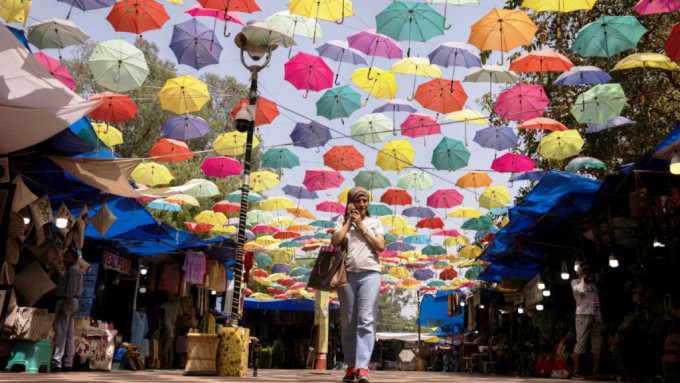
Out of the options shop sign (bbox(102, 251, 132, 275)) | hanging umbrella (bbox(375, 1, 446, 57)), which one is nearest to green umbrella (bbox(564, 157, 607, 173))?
hanging umbrella (bbox(375, 1, 446, 57))

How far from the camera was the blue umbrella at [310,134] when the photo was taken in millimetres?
13977

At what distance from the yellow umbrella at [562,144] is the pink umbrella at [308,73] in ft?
14.9

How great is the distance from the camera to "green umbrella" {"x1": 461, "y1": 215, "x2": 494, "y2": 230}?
18547mm

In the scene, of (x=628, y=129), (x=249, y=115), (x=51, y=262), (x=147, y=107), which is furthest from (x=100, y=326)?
(x=147, y=107)

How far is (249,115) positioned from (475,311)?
47.9ft

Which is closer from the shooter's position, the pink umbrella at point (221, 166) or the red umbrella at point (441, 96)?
the red umbrella at point (441, 96)

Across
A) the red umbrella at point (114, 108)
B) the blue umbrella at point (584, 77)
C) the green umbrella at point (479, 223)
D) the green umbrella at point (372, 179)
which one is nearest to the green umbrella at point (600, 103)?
the blue umbrella at point (584, 77)

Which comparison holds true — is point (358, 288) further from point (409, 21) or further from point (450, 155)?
point (450, 155)

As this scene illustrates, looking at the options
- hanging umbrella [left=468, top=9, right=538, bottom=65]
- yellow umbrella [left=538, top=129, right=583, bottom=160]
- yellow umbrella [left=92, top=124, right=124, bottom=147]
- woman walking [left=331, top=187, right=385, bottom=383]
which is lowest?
woman walking [left=331, top=187, right=385, bottom=383]

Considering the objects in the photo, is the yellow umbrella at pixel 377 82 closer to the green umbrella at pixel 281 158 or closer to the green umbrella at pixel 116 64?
the green umbrella at pixel 281 158

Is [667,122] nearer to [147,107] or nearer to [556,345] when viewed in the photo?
[556,345]

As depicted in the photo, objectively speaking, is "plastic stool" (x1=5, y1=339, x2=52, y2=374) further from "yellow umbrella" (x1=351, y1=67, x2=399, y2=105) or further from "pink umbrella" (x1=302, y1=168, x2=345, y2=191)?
"pink umbrella" (x1=302, y1=168, x2=345, y2=191)

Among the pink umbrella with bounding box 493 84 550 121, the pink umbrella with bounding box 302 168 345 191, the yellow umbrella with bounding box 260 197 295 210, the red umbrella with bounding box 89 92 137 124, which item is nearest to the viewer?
the pink umbrella with bounding box 493 84 550 121

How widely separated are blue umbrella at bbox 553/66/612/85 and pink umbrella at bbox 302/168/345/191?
24.0ft
